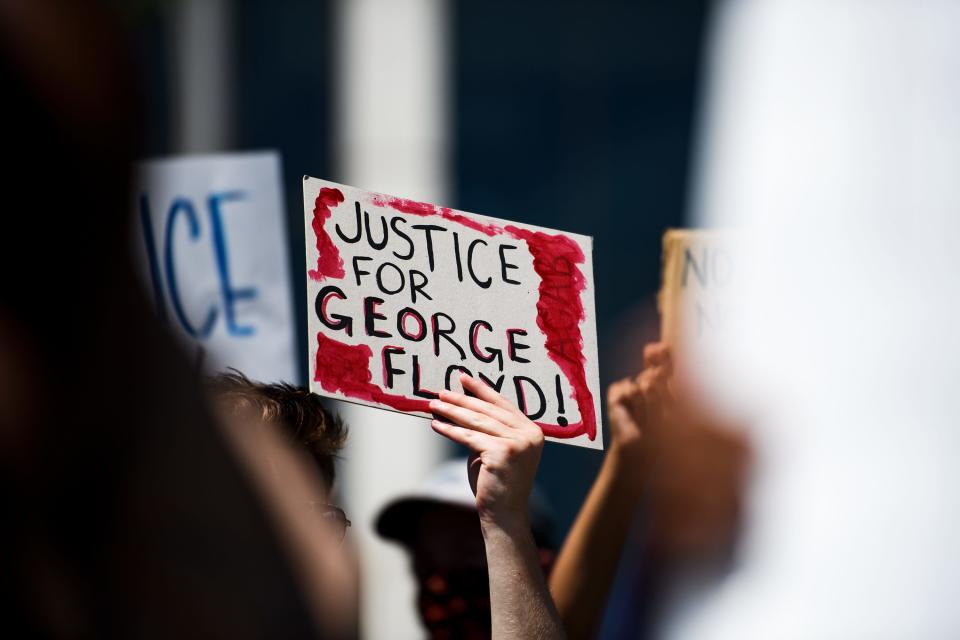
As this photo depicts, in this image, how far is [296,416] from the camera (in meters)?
1.61

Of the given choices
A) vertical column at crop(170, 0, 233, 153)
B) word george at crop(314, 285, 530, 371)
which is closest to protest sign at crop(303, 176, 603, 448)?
word george at crop(314, 285, 530, 371)

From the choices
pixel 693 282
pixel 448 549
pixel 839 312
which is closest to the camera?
pixel 693 282

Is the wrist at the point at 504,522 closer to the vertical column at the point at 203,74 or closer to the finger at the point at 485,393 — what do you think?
the finger at the point at 485,393

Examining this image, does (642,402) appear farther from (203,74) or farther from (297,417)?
(203,74)

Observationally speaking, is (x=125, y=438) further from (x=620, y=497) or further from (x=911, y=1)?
(x=911, y=1)

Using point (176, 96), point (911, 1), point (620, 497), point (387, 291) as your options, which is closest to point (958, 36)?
point (911, 1)

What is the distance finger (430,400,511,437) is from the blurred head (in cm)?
19

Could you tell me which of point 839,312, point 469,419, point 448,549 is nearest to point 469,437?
point 469,419

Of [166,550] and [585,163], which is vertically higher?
[166,550]

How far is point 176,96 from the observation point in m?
6.31

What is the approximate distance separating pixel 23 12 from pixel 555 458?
499cm

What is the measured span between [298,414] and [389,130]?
14.2 ft

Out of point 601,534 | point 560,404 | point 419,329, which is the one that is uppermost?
point 419,329

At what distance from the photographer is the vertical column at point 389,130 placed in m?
5.68
